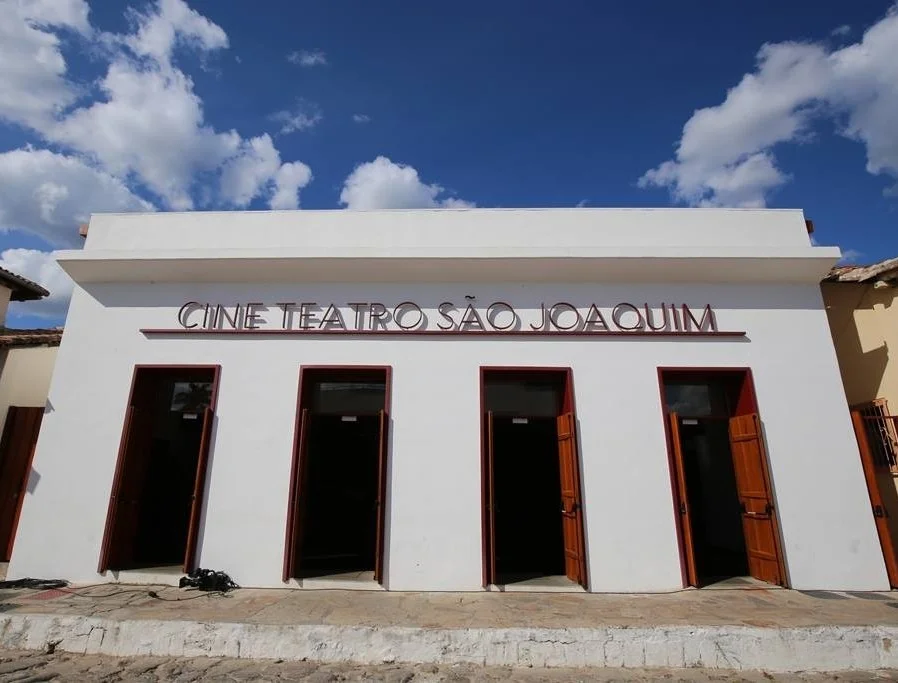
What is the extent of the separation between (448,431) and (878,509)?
5598 mm

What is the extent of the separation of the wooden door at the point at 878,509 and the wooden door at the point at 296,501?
741cm

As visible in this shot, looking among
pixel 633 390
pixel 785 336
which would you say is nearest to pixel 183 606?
pixel 633 390

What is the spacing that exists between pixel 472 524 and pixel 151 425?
495 centimetres

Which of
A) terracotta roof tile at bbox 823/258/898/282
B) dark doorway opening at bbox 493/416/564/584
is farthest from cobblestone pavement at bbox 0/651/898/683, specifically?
terracotta roof tile at bbox 823/258/898/282

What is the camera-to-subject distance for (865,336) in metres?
7.66

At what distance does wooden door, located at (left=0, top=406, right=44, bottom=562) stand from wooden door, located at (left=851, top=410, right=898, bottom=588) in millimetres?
11793

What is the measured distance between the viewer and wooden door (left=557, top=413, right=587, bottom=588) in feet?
20.6

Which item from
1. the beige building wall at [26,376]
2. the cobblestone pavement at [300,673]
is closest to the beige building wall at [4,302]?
the beige building wall at [26,376]

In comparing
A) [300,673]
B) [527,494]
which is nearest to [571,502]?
[527,494]

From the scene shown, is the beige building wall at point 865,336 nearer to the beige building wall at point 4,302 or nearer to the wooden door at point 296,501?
the wooden door at point 296,501

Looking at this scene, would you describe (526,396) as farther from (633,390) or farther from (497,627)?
(497,627)

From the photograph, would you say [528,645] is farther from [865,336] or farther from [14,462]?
[14,462]

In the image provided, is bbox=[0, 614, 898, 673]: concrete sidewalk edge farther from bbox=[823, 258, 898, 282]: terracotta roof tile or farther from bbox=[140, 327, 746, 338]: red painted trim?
bbox=[823, 258, 898, 282]: terracotta roof tile

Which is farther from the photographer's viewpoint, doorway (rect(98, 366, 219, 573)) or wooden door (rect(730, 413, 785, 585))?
doorway (rect(98, 366, 219, 573))
